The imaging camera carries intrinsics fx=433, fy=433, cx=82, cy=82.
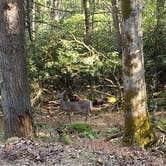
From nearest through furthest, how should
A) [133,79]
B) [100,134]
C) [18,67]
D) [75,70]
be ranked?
1. [133,79]
2. [18,67]
3. [100,134]
4. [75,70]

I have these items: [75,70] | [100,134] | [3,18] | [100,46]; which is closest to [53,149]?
[3,18]

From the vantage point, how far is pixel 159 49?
1845 centimetres

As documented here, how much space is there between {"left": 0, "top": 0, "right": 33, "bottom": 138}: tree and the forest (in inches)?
0.8

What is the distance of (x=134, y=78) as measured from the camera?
8.41 metres

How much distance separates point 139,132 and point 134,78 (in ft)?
3.81

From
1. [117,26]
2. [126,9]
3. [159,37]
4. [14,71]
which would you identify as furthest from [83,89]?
[126,9]

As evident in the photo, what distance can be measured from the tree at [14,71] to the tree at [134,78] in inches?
84.4

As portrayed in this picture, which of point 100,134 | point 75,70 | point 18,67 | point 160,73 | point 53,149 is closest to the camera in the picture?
point 53,149

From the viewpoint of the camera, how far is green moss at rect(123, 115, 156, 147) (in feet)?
28.6

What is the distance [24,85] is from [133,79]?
7.72 feet

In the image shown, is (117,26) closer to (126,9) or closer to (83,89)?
(83,89)

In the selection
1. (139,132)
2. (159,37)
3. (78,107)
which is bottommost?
(78,107)

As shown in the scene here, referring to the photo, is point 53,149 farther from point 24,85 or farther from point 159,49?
point 159,49

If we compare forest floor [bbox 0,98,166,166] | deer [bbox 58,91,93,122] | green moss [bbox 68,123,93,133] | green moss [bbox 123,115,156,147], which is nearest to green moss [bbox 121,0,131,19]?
green moss [bbox 123,115,156,147]
